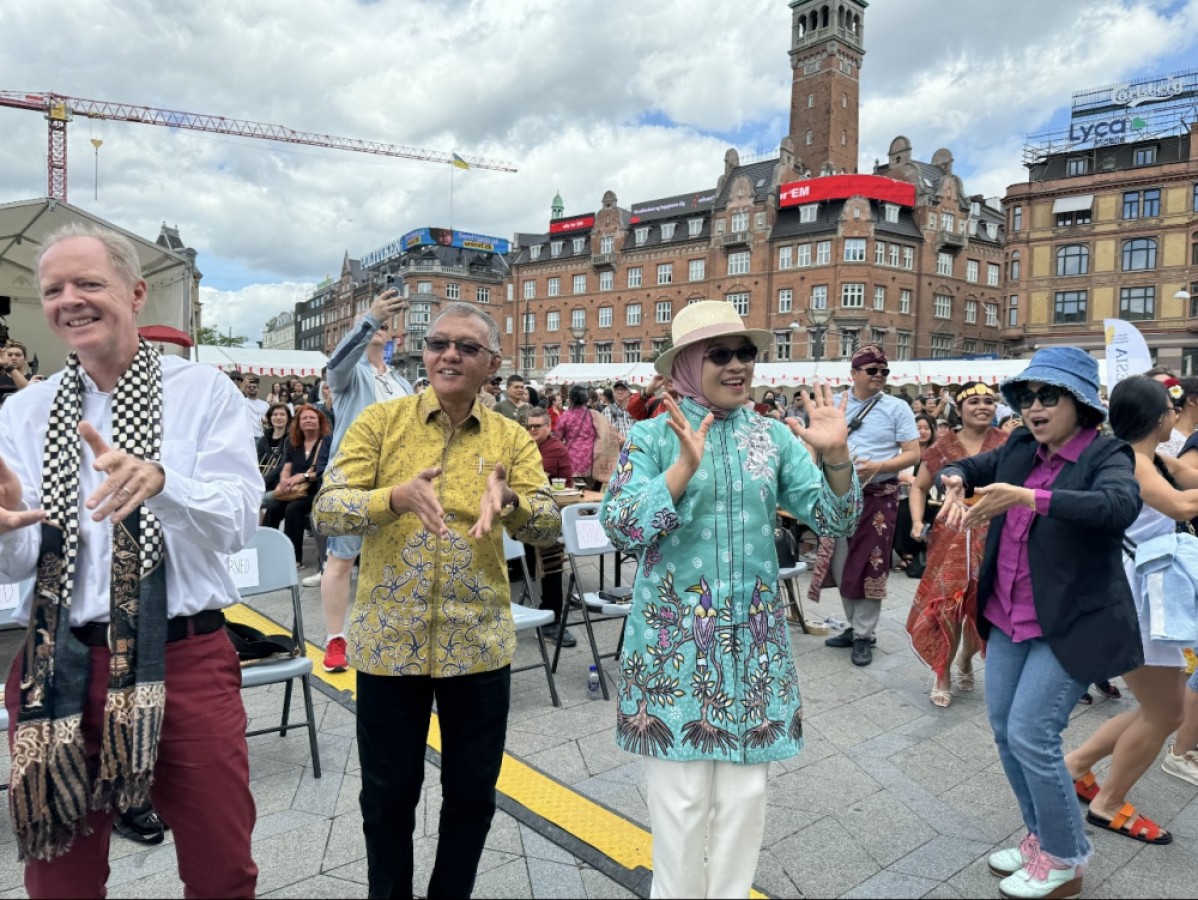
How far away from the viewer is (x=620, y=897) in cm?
260

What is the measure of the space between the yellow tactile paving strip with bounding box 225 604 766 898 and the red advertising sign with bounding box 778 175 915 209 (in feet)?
154

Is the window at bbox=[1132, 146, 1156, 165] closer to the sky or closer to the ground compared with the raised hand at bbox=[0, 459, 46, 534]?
closer to the sky

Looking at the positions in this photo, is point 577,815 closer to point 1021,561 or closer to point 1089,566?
point 1021,561

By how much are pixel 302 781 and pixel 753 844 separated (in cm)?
225

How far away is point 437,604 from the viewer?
7.52 ft

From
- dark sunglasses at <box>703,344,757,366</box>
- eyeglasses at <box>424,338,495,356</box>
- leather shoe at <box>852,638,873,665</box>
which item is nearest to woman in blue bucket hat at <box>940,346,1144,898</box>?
dark sunglasses at <box>703,344,757,366</box>

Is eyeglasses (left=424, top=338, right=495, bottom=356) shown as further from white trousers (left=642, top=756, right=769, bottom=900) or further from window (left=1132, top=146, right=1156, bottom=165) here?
window (left=1132, top=146, right=1156, bottom=165)

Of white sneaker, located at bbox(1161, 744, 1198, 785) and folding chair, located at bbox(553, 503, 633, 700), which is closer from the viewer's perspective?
white sneaker, located at bbox(1161, 744, 1198, 785)

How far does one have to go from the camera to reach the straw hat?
2.29 meters

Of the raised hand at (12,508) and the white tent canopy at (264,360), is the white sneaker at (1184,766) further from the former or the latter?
the white tent canopy at (264,360)

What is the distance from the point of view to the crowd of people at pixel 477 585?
1.76 m

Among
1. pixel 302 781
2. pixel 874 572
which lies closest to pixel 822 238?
pixel 874 572

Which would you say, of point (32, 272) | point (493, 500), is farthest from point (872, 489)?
point (32, 272)

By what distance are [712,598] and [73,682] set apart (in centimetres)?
158
